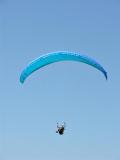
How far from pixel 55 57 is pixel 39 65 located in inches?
53.1

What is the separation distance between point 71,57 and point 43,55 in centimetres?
213

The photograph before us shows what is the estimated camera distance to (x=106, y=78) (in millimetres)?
178125

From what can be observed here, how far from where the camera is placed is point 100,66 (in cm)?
17875

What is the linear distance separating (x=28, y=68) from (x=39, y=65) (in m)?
0.87

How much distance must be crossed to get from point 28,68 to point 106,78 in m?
5.93

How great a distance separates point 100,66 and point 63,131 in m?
6.61

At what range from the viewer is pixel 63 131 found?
182125 mm

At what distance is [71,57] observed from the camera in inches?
7047

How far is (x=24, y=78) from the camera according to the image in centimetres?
17950

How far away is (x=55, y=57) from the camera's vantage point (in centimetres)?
17875

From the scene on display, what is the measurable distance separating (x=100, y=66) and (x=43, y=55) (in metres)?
4.36

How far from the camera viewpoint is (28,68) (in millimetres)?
178750

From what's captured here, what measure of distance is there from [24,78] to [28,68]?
1106 mm

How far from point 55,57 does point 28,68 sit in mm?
2192
